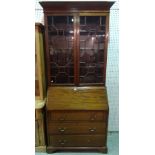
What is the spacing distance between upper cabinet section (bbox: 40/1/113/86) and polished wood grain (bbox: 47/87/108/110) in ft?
0.31

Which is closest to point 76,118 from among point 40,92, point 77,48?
point 40,92

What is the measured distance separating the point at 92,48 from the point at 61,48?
0.40 meters

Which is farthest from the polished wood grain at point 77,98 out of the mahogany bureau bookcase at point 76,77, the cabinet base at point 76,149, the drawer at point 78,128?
the cabinet base at point 76,149

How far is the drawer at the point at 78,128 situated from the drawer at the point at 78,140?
63 millimetres

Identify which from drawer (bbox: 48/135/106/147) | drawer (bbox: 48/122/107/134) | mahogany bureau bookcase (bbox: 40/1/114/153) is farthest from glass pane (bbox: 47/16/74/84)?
drawer (bbox: 48/135/106/147)

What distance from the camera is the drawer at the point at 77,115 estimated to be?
285cm

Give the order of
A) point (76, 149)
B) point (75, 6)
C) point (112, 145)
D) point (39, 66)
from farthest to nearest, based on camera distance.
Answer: point (112, 145) → point (76, 149) → point (39, 66) → point (75, 6)

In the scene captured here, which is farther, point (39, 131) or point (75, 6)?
point (39, 131)

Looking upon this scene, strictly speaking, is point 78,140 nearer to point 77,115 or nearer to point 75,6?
point 77,115

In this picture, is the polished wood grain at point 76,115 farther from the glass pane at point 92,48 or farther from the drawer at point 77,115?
the glass pane at point 92,48

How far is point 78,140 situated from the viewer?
2928 mm
